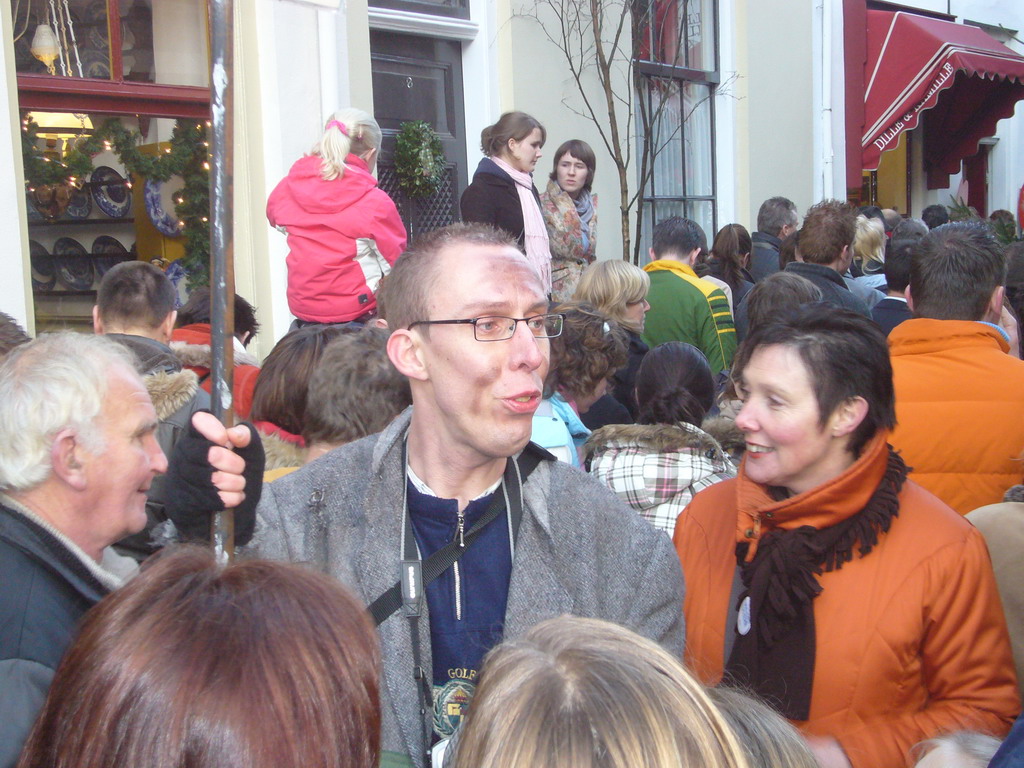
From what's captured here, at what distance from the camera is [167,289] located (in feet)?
13.7

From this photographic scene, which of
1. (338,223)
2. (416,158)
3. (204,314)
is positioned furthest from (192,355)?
(416,158)

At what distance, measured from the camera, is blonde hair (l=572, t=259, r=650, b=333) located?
16.8 feet

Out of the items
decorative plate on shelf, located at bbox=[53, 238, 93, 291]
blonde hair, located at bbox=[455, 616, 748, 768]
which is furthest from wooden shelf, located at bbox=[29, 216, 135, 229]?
blonde hair, located at bbox=[455, 616, 748, 768]

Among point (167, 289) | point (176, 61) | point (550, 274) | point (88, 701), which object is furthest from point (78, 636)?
point (176, 61)

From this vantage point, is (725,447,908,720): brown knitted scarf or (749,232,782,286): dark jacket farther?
(749,232,782,286): dark jacket

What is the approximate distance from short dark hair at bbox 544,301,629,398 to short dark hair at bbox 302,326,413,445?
44.4 inches

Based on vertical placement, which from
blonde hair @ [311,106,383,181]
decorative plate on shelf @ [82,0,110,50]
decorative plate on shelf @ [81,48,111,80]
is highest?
decorative plate on shelf @ [82,0,110,50]

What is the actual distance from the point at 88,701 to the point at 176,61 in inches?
246

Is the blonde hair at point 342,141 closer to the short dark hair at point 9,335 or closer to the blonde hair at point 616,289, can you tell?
the blonde hair at point 616,289

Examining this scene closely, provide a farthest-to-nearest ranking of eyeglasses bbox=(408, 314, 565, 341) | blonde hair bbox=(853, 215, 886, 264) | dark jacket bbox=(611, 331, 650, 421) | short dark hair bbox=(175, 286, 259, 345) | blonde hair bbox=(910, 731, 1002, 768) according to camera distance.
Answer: blonde hair bbox=(853, 215, 886, 264), short dark hair bbox=(175, 286, 259, 345), dark jacket bbox=(611, 331, 650, 421), eyeglasses bbox=(408, 314, 565, 341), blonde hair bbox=(910, 731, 1002, 768)

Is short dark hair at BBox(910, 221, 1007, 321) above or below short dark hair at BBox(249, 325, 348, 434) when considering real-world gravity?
above

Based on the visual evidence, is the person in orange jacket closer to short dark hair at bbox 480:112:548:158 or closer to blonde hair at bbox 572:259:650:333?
blonde hair at bbox 572:259:650:333

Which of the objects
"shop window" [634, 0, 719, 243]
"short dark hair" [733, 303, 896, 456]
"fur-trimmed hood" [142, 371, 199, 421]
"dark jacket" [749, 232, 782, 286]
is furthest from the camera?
"shop window" [634, 0, 719, 243]

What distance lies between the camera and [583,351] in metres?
4.06
